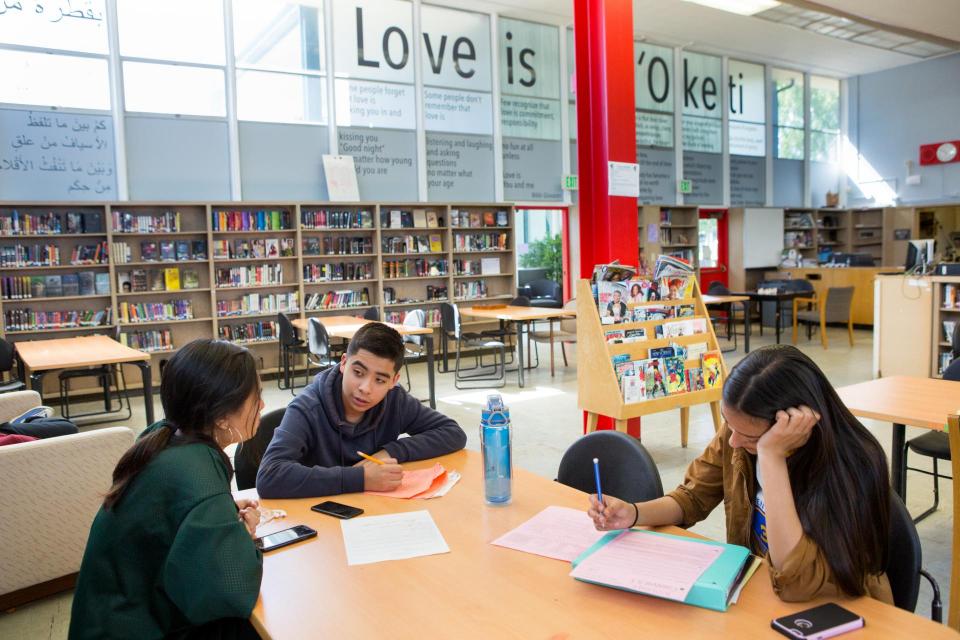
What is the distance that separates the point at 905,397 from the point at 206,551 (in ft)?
9.34

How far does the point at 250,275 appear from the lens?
8.25m

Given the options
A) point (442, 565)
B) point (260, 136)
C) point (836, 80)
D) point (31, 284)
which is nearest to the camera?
point (442, 565)

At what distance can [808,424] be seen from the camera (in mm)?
1327

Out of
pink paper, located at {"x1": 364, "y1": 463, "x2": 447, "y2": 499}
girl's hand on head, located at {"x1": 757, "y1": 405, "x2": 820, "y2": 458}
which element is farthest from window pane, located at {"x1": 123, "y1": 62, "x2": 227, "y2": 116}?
girl's hand on head, located at {"x1": 757, "y1": 405, "x2": 820, "y2": 458}

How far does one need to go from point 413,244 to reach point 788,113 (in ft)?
28.2

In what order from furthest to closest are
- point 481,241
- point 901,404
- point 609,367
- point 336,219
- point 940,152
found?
point 940,152, point 481,241, point 336,219, point 609,367, point 901,404

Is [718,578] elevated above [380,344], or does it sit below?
below

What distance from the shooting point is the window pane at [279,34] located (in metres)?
8.23

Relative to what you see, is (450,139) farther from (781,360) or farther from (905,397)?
(781,360)

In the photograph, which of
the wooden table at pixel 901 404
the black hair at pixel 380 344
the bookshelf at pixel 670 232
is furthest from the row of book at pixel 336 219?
the wooden table at pixel 901 404

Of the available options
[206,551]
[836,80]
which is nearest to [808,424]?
[206,551]

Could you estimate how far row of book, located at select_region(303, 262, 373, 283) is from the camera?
28.1ft

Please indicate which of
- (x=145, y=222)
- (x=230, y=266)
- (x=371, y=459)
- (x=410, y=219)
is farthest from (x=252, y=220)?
(x=371, y=459)

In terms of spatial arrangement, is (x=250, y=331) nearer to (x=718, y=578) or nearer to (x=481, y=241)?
(x=481, y=241)
